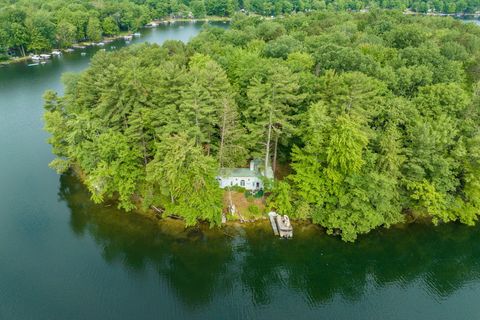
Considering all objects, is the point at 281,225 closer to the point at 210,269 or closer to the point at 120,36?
the point at 210,269

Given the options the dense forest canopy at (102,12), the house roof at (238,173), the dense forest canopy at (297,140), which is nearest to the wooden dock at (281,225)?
the dense forest canopy at (297,140)

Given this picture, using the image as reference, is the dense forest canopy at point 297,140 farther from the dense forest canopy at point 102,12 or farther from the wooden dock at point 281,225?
the dense forest canopy at point 102,12

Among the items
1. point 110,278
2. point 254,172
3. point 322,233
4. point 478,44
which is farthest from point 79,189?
point 478,44

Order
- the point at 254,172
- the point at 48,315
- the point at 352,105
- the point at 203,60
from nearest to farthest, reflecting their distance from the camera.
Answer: the point at 48,315, the point at 352,105, the point at 254,172, the point at 203,60

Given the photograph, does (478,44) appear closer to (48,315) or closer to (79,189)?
(79,189)

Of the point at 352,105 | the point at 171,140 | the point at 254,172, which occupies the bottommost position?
the point at 254,172

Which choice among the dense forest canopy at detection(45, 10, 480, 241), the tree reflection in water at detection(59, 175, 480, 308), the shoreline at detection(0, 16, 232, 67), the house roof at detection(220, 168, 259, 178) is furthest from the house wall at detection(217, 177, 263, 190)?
the shoreline at detection(0, 16, 232, 67)

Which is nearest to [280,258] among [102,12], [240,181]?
[240,181]
